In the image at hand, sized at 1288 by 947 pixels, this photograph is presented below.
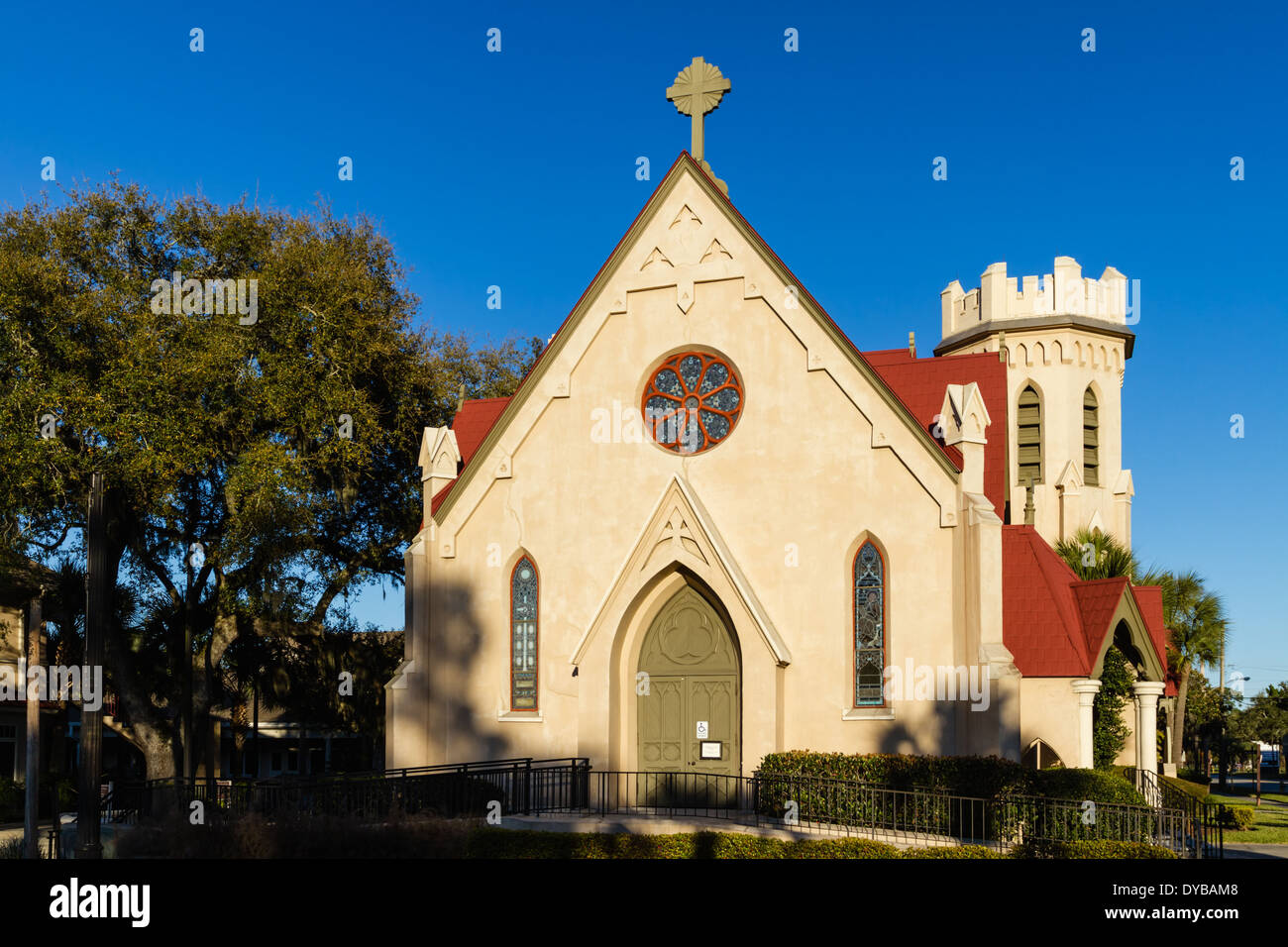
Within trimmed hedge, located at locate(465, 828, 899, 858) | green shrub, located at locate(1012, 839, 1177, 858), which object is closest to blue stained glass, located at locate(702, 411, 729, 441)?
trimmed hedge, located at locate(465, 828, 899, 858)

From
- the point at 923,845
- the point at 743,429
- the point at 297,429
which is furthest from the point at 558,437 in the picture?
the point at 923,845

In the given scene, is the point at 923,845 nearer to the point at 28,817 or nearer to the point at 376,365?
the point at 28,817

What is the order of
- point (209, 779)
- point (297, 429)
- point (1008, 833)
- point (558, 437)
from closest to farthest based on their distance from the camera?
point (1008, 833) < point (209, 779) < point (558, 437) < point (297, 429)

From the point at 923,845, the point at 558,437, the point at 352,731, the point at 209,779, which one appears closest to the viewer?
the point at 923,845

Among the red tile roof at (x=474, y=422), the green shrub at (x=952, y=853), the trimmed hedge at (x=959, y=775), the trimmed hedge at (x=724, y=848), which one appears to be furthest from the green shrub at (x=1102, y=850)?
the red tile roof at (x=474, y=422)

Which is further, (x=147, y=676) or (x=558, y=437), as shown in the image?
(x=147, y=676)

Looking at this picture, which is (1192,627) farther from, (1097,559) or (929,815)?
(929,815)

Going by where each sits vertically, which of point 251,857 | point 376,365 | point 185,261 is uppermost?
point 185,261

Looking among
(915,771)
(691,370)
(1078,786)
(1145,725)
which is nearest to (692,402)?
(691,370)

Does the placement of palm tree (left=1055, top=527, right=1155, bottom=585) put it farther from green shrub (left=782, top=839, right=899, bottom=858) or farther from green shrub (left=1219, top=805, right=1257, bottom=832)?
green shrub (left=782, top=839, right=899, bottom=858)

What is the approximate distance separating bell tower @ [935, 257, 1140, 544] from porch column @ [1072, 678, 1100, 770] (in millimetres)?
16538

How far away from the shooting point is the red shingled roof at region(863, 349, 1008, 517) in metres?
24.3

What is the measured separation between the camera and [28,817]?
70.4 ft

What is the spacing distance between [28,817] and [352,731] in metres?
20.1
